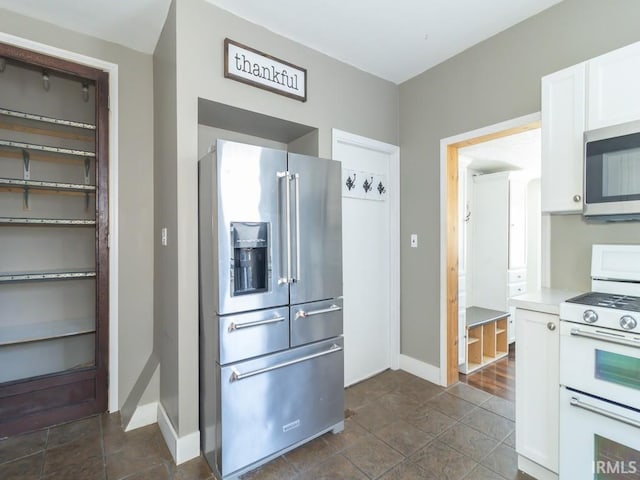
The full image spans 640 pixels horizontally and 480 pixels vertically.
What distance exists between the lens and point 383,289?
123 inches

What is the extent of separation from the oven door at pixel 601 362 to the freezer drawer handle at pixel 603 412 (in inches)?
2.3

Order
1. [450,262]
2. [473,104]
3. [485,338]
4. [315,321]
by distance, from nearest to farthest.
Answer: [315,321]
[473,104]
[450,262]
[485,338]

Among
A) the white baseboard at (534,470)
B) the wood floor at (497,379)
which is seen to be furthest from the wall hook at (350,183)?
the white baseboard at (534,470)

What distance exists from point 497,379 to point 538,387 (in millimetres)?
1496

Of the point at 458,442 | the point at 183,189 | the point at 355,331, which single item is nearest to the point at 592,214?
the point at 458,442

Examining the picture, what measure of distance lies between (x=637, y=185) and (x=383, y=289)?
79.7 inches

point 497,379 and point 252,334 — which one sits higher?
point 252,334

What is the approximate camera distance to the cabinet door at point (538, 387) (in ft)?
5.27

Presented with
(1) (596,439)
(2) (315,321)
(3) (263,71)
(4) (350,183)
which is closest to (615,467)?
(1) (596,439)

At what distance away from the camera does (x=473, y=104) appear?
101 inches

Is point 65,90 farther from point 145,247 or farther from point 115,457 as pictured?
point 115,457

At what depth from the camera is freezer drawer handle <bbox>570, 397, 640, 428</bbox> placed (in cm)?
131

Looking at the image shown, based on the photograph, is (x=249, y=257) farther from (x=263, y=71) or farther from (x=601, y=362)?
(x=601, y=362)

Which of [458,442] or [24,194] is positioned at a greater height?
[24,194]
